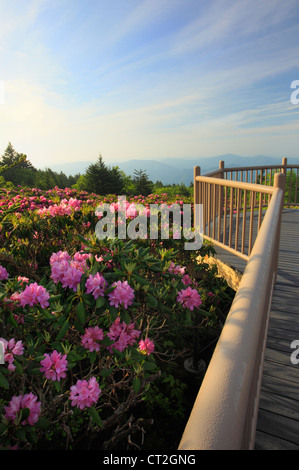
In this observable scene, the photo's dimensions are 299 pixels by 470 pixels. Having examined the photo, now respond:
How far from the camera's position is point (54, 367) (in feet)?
6.03

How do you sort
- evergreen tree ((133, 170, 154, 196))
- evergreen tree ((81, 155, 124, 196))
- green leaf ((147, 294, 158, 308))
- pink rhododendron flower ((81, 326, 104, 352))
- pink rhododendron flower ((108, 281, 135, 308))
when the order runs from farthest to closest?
1. evergreen tree ((133, 170, 154, 196))
2. evergreen tree ((81, 155, 124, 196))
3. green leaf ((147, 294, 158, 308))
4. pink rhododendron flower ((81, 326, 104, 352))
5. pink rhododendron flower ((108, 281, 135, 308))

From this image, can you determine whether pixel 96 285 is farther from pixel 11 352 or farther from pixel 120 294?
pixel 11 352

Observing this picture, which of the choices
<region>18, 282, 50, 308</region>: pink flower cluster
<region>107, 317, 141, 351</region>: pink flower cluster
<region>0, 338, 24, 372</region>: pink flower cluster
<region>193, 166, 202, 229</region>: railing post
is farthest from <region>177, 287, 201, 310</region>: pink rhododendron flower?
<region>193, 166, 202, 229</region>: railing post

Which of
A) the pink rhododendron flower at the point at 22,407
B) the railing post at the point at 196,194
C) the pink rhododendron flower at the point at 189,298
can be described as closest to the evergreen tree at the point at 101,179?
the railing post at the point at 196,194

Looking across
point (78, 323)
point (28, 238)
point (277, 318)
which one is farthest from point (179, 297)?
point (28, 238)

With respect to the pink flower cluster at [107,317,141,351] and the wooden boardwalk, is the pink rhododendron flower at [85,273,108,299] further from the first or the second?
the wooden boardwalk

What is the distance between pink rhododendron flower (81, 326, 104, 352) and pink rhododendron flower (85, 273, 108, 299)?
1.03 ft

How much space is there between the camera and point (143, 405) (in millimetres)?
3486

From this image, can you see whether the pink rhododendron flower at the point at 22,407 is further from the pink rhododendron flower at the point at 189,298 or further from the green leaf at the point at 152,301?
the pink rhododendron flower at the point at 189,298

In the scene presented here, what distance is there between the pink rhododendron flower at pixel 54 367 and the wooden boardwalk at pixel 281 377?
1328mm

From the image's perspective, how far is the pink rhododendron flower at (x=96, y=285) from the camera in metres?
1.88

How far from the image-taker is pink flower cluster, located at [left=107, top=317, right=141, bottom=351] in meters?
2.11

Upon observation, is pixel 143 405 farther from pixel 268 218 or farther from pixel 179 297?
pixel 268 218
